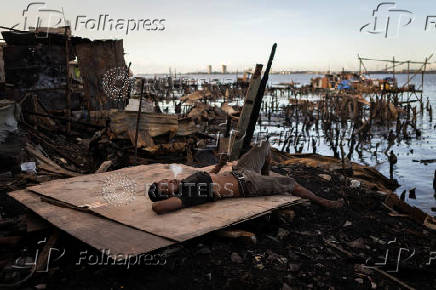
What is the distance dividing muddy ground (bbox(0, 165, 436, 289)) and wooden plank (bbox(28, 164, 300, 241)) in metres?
0.26

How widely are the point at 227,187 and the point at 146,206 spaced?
1129 mm

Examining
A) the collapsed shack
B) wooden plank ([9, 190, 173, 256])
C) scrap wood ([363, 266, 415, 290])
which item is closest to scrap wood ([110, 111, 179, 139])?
the collapsed shack

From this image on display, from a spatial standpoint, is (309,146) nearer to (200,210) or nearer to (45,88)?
(45,88)

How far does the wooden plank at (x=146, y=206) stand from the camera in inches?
146

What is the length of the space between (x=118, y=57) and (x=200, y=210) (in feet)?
30.6

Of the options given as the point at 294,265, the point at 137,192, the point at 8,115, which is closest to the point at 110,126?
the point at 8,115

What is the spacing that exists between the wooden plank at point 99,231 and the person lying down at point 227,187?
59 centimetres

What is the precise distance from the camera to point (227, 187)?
476cm

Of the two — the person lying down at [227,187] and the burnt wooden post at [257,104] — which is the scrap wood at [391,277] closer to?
the person lying down at [227,187]

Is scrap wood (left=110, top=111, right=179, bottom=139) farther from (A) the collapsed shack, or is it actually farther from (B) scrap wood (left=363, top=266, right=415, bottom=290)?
(B) scrap wood (left=363, top=266, right=415, bottom=290)

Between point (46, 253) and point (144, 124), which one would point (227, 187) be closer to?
point (46, 253)

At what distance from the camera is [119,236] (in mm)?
3443

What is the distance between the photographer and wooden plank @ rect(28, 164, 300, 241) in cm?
370

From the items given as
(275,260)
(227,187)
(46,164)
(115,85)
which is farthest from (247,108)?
(115,85)
